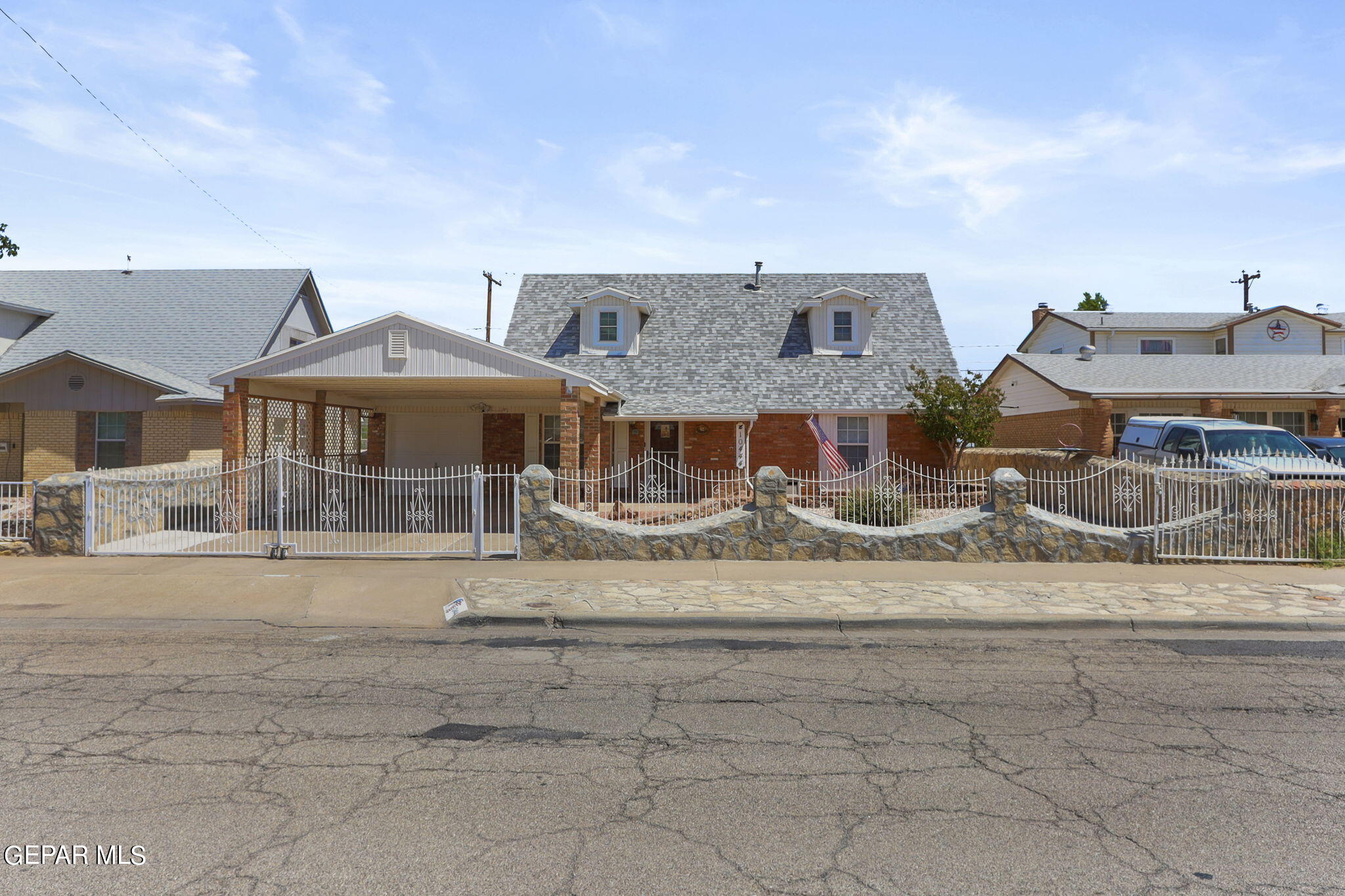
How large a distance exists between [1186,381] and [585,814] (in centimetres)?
2783

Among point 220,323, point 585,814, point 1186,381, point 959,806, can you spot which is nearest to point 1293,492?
point 959,806

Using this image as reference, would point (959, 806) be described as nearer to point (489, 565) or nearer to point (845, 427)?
point (489, 565)

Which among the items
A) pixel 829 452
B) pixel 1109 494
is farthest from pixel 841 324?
pixel 1109 494

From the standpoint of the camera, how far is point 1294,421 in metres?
28.1

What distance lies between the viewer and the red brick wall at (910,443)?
74.3 feet

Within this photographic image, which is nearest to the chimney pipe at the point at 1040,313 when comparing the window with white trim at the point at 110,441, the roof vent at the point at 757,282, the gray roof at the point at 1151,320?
the gray roof at the point at 1151,320

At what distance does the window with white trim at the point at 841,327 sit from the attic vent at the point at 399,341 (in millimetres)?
13020

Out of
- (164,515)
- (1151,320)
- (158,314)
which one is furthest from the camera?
(1151,320)

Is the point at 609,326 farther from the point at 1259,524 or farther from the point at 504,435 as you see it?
the point at 1259,524

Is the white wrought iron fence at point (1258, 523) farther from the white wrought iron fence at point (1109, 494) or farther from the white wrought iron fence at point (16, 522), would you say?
the white wrought iron fence at point (16, 522)

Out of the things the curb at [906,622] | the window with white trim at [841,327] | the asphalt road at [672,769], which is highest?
the window with white trim at [841,327]

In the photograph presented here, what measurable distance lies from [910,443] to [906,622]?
14.7m

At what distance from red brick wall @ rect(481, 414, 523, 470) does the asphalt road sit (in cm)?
1572

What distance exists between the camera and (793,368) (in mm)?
23812
